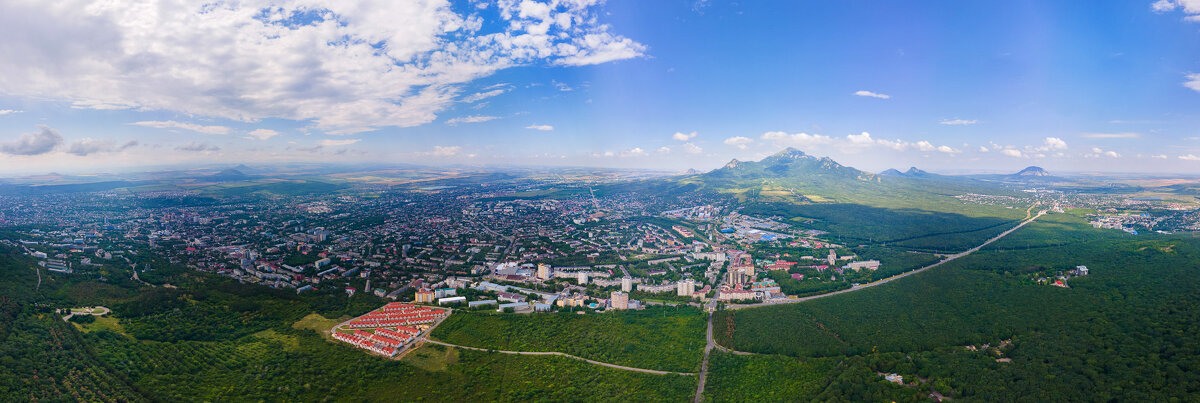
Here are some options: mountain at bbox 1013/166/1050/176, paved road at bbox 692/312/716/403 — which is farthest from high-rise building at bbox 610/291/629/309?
mountain at bbox 1013/166/1050/176

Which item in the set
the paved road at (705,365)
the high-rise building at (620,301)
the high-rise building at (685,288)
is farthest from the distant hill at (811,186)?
the paved road at (705,365)

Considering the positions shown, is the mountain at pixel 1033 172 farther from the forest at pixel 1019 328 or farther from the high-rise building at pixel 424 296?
the high-rise building at pixel 424 296

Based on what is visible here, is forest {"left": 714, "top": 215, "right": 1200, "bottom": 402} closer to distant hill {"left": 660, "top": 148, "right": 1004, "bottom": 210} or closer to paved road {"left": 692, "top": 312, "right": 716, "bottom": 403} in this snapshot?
paved road {"left": 692, "top": 312, "right": 716, "bottom": 403}

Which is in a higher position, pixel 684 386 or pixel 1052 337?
pixel 1052 337

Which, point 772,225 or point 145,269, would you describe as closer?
point 145,269

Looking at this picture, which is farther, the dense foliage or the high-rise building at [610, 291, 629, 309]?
the high-rise building at [610, 291, 629, 309]

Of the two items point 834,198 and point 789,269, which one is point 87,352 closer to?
point 789,269

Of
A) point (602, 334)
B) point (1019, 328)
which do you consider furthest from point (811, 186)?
point (602, 334)

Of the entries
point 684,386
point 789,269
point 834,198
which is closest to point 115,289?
point 684,386
